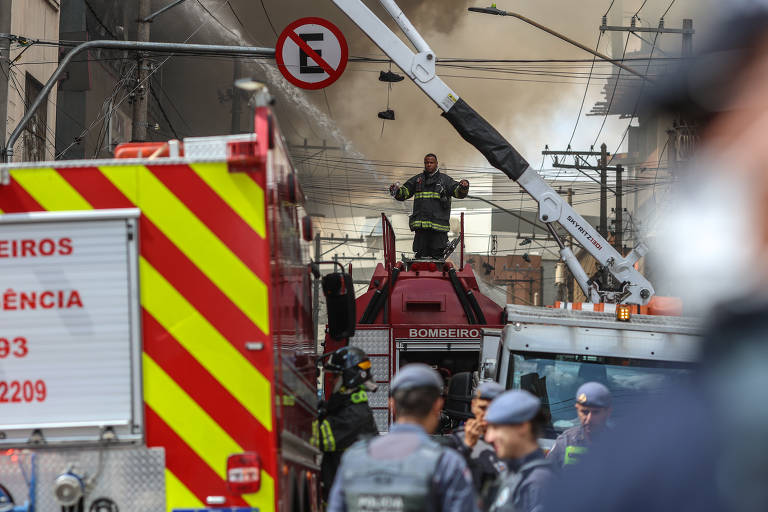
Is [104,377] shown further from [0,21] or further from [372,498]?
[0,21]

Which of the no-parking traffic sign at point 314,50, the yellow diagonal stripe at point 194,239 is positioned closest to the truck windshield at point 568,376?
the yellow diagonal stripe at point 194,239

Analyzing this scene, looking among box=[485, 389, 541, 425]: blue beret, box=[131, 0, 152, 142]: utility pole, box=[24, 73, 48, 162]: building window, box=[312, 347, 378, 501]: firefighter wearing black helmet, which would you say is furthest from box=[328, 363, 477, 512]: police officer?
box=[24, 73, 48, 162]: building window

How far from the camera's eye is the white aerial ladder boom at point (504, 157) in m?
14.0

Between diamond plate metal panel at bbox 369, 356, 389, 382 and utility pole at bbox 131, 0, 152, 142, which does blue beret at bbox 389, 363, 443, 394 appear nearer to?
diamond plate metal panel at bbox 369, 356, 389, 382

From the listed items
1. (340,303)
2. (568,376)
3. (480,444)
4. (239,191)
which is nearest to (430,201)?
(568,376)

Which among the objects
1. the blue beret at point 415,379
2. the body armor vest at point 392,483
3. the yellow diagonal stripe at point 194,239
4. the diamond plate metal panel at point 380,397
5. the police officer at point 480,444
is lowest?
the diamond plate metal panel at point 380,397

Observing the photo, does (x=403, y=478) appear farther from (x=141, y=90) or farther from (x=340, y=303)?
(x=141, y=90)

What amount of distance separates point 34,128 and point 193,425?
21041 mm

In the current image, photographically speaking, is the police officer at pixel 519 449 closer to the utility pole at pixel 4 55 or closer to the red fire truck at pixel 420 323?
the red fire truck at pixel 420 323

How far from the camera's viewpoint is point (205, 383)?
468 cm

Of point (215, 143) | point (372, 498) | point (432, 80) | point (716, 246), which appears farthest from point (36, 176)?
point (432, 80)

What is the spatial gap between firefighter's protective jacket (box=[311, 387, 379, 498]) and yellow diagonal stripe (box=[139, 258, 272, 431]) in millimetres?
2550

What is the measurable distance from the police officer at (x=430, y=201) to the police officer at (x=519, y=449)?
9830mm

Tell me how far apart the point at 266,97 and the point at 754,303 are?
4.01m
